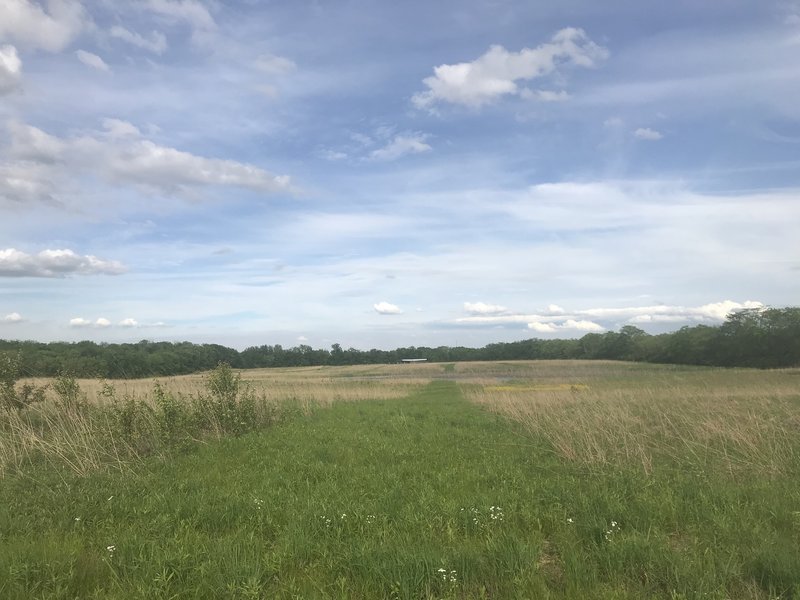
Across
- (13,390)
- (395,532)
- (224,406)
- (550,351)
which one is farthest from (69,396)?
(550,351)

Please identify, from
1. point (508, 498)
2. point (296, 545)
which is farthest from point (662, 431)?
point (296, 545)

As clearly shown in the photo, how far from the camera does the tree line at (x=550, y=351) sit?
50.9 meters

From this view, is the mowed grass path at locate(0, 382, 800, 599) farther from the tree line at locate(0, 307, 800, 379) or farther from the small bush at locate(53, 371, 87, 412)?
the tree line at locate(0, 307, 800, 379)

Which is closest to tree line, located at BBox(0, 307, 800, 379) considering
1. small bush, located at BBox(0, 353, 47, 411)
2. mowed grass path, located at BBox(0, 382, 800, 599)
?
small bush, located at BBox(0, 353, 47, 411)

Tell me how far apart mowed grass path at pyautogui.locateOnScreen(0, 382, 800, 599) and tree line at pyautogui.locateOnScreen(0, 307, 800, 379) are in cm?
879

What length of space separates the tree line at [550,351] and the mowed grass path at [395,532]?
28.8 feet

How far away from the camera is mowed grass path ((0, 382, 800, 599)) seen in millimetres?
4426

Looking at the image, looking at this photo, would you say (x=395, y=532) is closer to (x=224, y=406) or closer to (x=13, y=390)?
(x=224, y=406)

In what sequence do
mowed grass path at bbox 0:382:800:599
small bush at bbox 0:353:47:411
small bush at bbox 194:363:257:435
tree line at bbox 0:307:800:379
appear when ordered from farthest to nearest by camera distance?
1. tree line at bbox 0:307:800:379
2. small bush at bbox 194:363:257:435
3. small bush at bbox 0:353:47:411
4. mowed grass path at bbox 0:382:800:599

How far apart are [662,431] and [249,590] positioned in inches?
441

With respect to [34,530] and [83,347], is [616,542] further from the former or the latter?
[83,347]

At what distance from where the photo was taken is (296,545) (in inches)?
206

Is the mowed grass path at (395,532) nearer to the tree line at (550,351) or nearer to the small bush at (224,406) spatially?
the small bush at (224,406)

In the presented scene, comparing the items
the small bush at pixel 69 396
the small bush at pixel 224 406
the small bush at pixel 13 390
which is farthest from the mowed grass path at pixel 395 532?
the small bush at pixel 13 390
